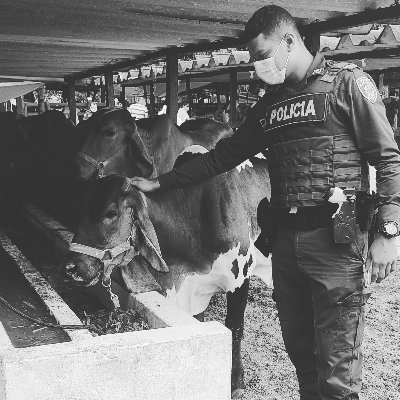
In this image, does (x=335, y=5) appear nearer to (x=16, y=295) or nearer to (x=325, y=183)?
(x=325, y=183)

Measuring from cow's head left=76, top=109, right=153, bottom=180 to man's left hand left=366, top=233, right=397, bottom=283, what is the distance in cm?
225

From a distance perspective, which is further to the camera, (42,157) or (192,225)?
(42,157)

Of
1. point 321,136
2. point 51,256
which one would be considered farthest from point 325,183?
point 51,256

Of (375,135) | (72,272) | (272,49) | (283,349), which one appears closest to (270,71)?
(272,49)

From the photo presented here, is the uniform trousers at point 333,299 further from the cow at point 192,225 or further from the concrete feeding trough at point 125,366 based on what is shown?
the cow at point 192,225

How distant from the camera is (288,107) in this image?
2.62m

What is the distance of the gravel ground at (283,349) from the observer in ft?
13.6

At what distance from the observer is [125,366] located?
234 centimetres

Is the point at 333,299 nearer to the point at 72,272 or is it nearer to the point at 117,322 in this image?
the point at 117,322

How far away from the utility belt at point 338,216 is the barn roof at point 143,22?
1604mm

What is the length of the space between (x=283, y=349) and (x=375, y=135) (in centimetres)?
285

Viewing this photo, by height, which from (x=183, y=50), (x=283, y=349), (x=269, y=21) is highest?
(x=183, y=50)

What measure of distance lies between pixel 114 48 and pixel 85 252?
3.12 meters

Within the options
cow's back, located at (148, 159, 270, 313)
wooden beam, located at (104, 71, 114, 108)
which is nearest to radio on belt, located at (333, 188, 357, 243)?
cow's back, located at (148, 159, 270, 313)
